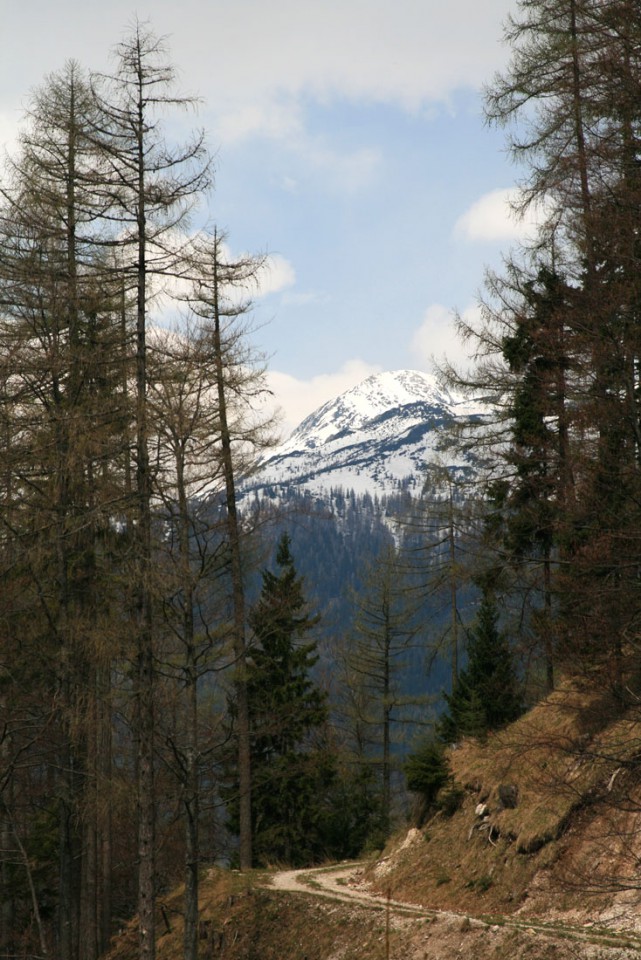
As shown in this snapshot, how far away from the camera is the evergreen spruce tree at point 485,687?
22.5 metres

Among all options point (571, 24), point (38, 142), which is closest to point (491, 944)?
point (38, 142)

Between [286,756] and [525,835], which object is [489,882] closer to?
[525,835]

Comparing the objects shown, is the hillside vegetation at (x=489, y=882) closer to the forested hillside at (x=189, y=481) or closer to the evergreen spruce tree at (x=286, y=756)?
the forested hillside at (x=189, y=481)

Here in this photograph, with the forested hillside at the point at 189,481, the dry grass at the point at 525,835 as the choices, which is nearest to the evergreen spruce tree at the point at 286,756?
the forested hillside at the point at 189,481

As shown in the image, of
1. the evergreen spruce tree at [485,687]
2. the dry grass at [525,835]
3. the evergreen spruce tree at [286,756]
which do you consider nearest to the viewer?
the dry grass at [525,835]

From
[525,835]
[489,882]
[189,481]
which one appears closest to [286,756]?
[489,882]

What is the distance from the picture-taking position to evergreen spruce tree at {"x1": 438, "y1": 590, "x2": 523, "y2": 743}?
74.0 ft

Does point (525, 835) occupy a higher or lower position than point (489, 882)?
higher

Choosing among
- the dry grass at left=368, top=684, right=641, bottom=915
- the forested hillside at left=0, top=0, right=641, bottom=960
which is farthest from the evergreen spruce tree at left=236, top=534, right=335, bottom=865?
the dry grass at left=368, top=684, right=641, bottom=915

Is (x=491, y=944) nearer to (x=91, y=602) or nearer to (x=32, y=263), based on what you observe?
(x=91, y=602)

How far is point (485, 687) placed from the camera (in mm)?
22625

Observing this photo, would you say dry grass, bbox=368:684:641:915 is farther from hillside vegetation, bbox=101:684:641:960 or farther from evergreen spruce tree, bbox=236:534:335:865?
evergreen spruce tree, bbox=236:534:335:865

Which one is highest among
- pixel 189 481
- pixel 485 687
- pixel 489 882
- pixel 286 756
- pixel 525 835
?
pixel 189 481

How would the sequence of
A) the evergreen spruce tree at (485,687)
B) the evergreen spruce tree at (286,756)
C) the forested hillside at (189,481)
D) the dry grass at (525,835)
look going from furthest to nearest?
1. the evergreen spruce tree at (286,756)
2. the evergreen spruce tree at (485,687)
3. the dry grass at (525,835)
4. the forested hillside at (189,481)
